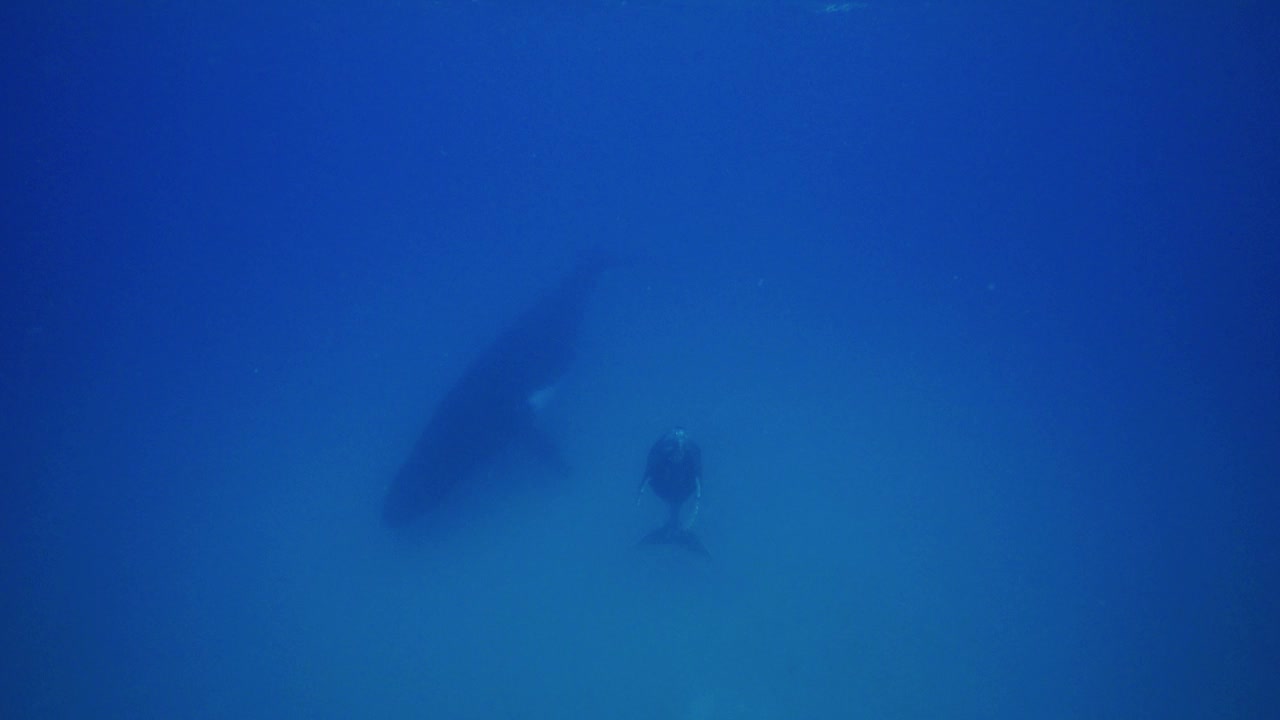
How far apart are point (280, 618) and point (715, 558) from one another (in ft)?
22.1

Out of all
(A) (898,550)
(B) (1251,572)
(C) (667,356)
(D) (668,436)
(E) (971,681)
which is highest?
(D) (668,436)

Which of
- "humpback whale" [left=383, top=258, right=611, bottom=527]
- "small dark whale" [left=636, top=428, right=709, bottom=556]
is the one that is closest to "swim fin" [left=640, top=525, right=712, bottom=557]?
"small dark whale" [left=636, top=428, right=709, bottom=556]

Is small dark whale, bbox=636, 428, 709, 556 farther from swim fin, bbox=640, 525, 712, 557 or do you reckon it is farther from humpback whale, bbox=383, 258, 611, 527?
humpback whale, bbox=383, 258, 611, 527

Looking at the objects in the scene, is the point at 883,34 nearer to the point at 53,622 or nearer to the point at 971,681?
the point at 971,681

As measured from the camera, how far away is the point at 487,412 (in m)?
8.98

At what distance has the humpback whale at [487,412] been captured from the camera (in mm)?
8461

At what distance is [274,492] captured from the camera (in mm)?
10453

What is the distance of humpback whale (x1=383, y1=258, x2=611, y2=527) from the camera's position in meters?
8.46

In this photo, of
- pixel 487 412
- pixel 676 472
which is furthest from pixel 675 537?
pixel 487 412

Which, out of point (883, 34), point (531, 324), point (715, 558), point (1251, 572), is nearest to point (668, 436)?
point (715, 558)

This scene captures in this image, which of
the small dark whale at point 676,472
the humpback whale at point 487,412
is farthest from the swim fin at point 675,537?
the humpback whale at point 487,412

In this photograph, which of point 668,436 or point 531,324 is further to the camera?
point 531,324

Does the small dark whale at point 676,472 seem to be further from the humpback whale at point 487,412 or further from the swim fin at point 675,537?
the humpback whale at point 487,412

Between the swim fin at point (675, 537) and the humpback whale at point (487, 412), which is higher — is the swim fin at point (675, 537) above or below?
below
